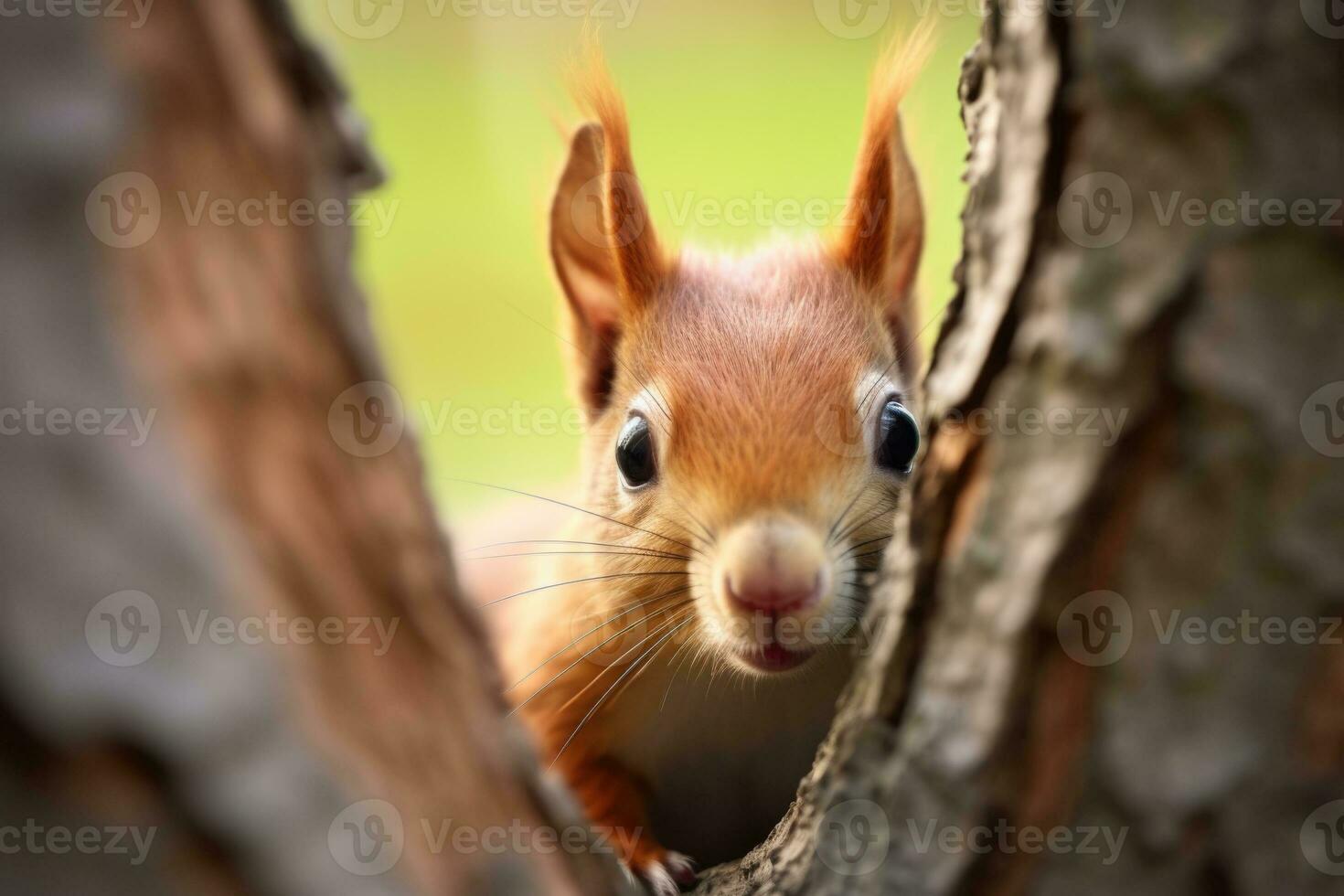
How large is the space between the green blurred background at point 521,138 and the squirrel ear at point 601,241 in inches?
97.5

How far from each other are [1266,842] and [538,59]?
4949 millimetres

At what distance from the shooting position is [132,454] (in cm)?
57

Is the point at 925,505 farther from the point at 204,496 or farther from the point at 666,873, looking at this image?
the point at 666,873

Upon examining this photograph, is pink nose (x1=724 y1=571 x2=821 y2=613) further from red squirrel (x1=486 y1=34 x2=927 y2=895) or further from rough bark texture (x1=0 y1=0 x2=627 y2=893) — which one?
rough bark texture (x1=0 y1=0 x2=627 y2=893)

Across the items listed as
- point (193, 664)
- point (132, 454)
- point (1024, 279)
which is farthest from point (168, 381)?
point (1024, 279)

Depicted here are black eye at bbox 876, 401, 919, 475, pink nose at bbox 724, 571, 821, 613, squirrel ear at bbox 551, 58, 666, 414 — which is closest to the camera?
pink nose at bbox 724, 571, 821, 613

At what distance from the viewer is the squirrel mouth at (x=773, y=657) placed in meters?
1.21

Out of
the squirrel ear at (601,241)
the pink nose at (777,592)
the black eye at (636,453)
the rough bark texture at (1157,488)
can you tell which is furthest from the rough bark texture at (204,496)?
the squirrel ear at (601,241)

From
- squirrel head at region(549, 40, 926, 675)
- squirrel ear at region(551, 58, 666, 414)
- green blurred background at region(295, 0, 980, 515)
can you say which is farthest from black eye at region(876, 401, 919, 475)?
green blurred background at region(295, 0, 980, 515)

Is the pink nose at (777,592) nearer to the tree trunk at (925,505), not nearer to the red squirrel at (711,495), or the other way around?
the red squirrel at (711,495)

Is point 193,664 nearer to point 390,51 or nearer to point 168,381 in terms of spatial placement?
point 168,381

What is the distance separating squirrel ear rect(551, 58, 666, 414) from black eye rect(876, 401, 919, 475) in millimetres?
432

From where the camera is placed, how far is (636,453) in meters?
1.45

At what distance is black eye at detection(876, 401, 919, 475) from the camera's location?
4.48 feet
